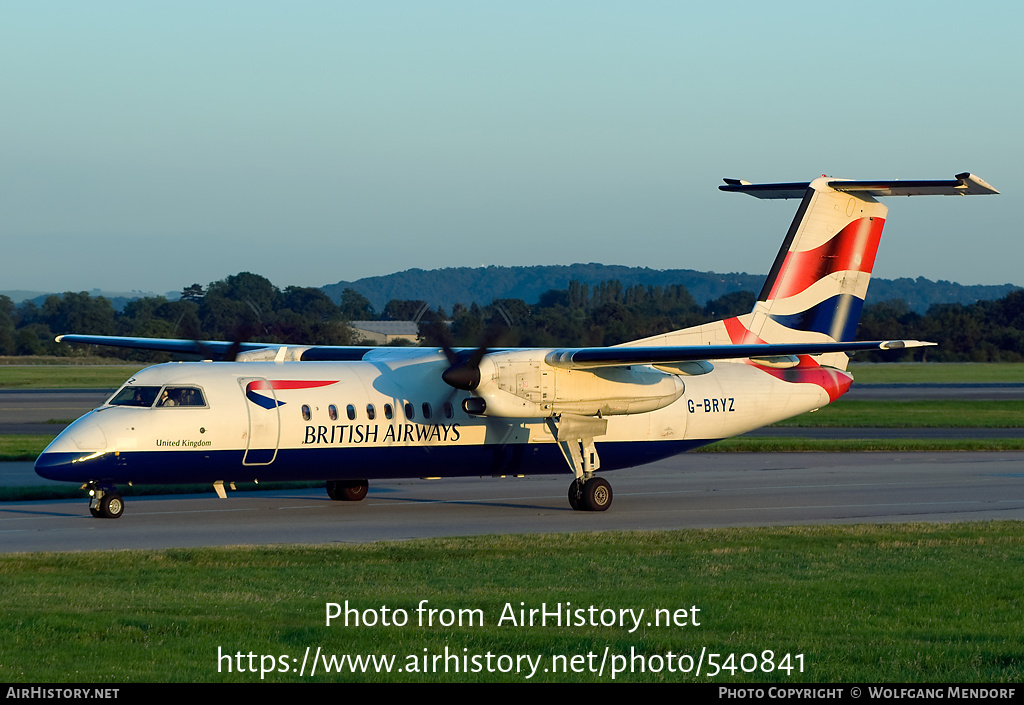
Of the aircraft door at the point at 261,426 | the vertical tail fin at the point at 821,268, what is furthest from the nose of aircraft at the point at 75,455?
the vertical tail fin at the point at 821,268

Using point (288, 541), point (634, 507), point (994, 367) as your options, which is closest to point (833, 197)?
point (634, 507)

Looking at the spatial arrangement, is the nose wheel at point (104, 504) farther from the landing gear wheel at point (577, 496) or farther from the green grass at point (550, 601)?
the landing gear wheel at point (577, 496)

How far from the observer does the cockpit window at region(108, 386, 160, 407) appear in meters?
18.4

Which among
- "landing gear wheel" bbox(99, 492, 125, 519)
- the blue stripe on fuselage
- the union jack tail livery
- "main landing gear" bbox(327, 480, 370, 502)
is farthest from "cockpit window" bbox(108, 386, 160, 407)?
the union jack tail livery

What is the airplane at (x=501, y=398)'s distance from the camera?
1838cm

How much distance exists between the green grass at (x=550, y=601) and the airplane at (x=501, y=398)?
122 inches

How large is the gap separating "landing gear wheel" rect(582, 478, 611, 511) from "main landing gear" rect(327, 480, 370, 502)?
14.2ft

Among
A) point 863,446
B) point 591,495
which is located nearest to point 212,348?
point 591,495

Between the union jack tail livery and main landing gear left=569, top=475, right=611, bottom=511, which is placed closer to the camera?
main landing gear left=569, top=475, right=611, bottom=511

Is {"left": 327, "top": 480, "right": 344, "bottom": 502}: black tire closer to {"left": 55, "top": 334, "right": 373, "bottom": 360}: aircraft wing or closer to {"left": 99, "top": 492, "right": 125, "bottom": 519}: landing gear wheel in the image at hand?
{"left": 55, "top": 334, "right": 373, "bottom": 360}: aircraft wing

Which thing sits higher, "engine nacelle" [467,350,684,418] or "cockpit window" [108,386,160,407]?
"engine nacelle" [467,350,684,418]

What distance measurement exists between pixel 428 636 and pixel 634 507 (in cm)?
1202

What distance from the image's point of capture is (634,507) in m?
21.4
